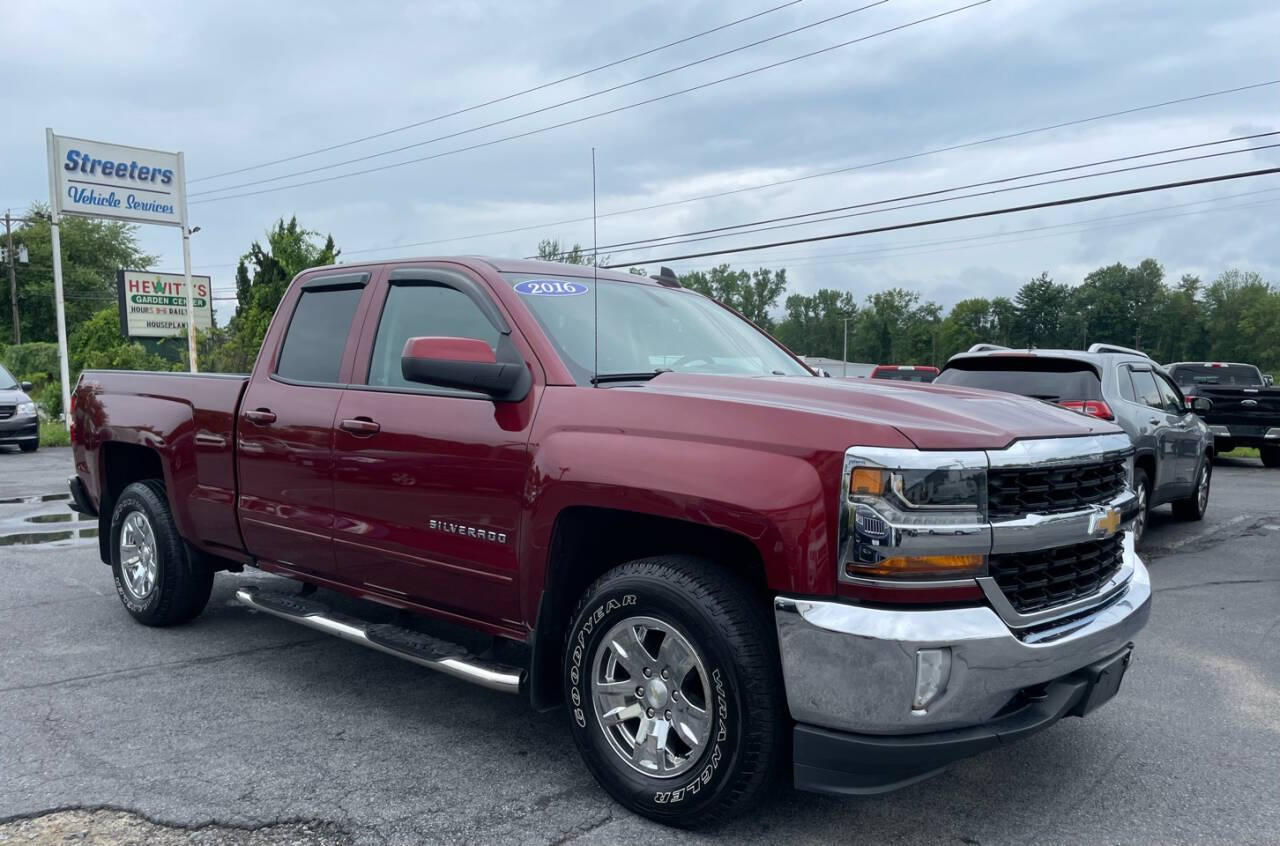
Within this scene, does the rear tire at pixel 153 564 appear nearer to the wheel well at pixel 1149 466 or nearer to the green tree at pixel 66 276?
the wheel well at pixel 1149 466

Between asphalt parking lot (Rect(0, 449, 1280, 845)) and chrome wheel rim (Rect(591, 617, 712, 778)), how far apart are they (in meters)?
0.24

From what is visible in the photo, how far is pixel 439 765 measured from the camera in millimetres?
3693

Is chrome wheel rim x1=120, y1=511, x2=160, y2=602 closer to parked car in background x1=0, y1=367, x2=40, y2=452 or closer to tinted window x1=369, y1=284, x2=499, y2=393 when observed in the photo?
tinted window x1=369, y1=284, x2=499, y2=393

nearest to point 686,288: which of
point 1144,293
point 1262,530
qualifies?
point 1262,530

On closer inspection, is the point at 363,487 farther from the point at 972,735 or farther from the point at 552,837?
the point at 972,735

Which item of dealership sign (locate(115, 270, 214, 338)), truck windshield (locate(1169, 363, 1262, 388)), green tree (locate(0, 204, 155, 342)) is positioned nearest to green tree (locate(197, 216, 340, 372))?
dealership sign (locate(115, 270, 214, 338))

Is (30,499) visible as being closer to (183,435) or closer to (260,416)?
(183,435)

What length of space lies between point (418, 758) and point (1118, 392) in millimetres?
6398

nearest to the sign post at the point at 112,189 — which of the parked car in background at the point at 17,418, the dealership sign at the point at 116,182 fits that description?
the dealership sign at the point at 116,182

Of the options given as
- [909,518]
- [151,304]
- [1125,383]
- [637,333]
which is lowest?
[909,518]

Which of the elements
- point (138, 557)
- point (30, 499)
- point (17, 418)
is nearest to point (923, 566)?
point (138, 557)

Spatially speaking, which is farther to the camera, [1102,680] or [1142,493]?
[1142,493]

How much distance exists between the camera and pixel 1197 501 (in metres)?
9.70

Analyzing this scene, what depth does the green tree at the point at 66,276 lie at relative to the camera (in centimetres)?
6875
